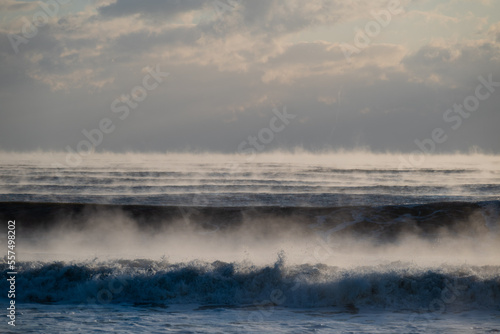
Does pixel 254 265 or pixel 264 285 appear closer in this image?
pixel 264 285

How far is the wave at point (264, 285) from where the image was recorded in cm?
1187

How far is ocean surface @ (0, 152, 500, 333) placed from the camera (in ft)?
34.8

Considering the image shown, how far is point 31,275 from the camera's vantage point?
12.9 meters

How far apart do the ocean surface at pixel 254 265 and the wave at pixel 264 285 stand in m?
0.03

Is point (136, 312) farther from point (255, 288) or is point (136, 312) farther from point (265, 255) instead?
point (265, 255)

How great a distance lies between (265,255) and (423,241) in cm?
674

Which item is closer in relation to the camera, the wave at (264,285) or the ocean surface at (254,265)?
the ocean surface at (254,265)

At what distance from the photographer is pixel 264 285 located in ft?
41.2

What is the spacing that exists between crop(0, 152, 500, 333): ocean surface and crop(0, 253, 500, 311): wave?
0.10 ft

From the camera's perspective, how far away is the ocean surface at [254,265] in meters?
10.6

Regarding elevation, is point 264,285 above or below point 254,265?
below

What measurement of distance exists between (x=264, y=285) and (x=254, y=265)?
0.85 meters

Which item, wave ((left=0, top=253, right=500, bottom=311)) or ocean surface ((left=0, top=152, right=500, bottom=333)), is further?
wave ((left=0, top=253, right=500, bottom=311))

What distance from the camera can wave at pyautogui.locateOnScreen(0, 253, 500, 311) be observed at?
1187 cm
